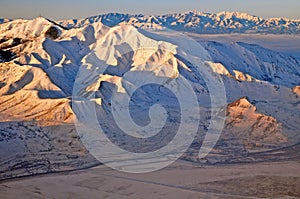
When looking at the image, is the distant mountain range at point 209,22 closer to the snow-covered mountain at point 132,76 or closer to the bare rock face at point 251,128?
the snow-covered mountain at point 132,76

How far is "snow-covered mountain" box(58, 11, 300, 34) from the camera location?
144625mm

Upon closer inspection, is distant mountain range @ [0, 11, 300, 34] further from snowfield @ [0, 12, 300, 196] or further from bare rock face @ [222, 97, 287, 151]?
bare rock face @ [222, 97, 287, 151]

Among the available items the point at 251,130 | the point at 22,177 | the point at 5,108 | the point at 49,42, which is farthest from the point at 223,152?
the point at 49,42

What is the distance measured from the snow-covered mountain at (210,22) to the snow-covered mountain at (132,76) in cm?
8283

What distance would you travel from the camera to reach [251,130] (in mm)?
33656

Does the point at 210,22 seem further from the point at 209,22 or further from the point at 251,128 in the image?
the point at 251,128

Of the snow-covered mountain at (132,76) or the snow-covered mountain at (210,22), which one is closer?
the snow-covered mountain at (132,76)

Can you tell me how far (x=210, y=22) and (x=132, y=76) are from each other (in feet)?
399

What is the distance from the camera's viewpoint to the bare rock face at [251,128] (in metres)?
31.7

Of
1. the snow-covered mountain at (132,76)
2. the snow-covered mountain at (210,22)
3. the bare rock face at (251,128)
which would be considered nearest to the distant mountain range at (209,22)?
the snow-covered mountain at (210,22)

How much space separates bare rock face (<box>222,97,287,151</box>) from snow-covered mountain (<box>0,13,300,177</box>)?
63 mm

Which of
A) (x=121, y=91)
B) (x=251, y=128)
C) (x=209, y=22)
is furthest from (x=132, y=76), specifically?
(x=209, y=22)

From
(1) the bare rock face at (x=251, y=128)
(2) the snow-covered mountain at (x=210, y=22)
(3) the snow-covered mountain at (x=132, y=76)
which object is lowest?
(1) the bare rock face at (x=251, y=128)

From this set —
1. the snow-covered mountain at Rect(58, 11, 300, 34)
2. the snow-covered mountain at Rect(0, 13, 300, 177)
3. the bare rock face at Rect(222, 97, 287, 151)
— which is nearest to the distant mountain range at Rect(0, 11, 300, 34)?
the snow-covered mountain at Rect(58, 11, 300, 34)
